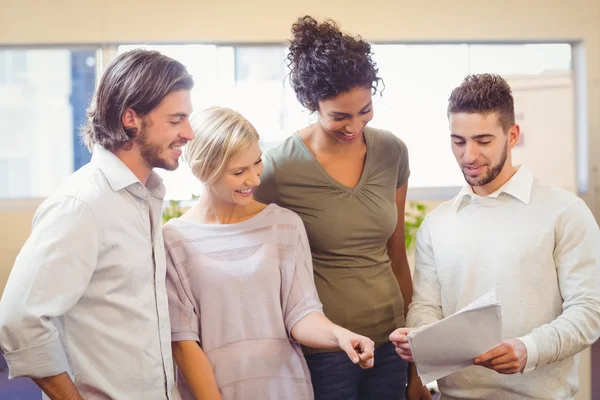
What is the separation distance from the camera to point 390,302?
2059 millimetres

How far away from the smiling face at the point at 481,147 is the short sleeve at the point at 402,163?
0.32 m

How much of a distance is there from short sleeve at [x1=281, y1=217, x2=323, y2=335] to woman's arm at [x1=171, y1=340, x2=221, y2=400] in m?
0.23

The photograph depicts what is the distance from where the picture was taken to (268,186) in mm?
2047

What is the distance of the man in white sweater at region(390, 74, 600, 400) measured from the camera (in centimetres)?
170

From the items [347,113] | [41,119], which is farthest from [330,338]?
[41,119]

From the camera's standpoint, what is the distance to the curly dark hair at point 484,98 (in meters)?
1.86

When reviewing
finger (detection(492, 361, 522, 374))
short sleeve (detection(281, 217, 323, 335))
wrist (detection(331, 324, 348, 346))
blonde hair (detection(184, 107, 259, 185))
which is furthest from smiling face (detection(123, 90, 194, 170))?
finger (detection(492, 361, 522, 374))

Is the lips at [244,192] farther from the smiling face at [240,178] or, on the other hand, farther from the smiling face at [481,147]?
the smiling face at [481,147]

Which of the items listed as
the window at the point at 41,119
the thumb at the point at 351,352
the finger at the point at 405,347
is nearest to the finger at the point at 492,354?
the finger at the point at 405,347

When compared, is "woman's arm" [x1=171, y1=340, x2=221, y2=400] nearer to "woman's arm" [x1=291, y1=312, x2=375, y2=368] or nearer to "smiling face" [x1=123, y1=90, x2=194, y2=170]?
"woman's arm" [x1=291, y1=312, x2=375, y2=368]

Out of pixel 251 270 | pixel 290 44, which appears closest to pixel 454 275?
pixel 251 270

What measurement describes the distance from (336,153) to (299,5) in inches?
135

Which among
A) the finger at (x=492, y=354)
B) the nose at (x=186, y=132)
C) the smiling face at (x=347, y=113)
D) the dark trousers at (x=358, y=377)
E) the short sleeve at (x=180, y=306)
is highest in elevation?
the smiling face at (x=347, y=113)

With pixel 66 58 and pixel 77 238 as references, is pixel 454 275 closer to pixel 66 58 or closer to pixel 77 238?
pixel 77 238
